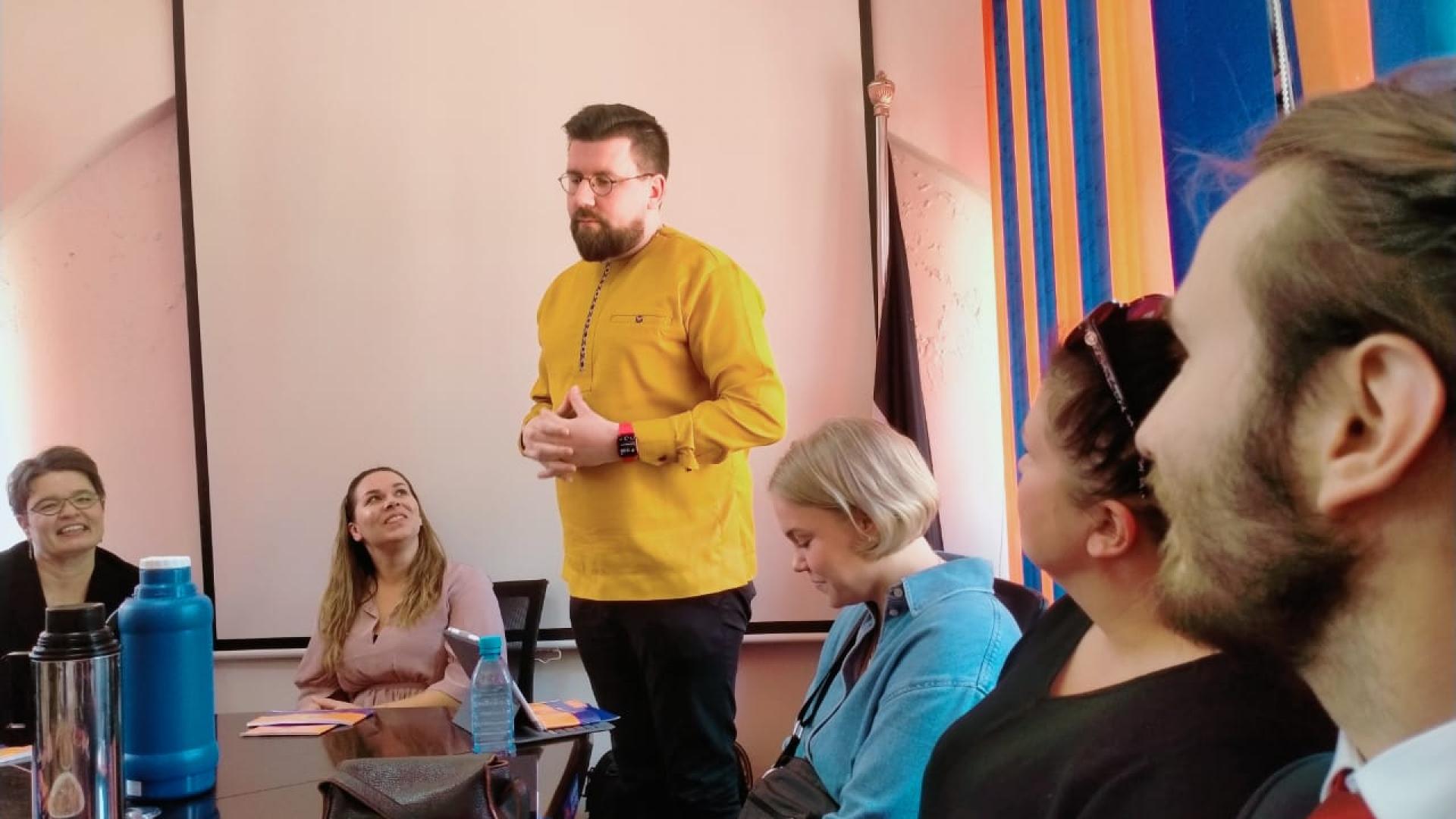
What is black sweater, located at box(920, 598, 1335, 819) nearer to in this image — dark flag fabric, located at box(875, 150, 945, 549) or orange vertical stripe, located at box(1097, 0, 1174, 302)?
orange vertical stripe, located at box(1097, 0, 1174, 302)

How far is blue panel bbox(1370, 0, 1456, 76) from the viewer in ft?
2.99

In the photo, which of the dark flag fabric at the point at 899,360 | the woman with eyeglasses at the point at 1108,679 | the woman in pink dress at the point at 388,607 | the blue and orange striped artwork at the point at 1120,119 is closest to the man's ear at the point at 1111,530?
the woman with eyeglasses at the point at 1108,679

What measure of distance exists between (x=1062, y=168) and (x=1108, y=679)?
139 cm

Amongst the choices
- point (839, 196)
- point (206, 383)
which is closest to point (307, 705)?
point (206, 383)

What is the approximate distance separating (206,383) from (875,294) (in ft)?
6.83

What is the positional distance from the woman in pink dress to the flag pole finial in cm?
165

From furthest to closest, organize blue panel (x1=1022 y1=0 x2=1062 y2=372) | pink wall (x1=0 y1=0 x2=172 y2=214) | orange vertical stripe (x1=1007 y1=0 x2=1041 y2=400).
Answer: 1. pink wall (x1=0 y1=0 x2=172 y2=214)
2. orange vertical stripe (x1=1007 y1=0 x2=1041 y2=400)
3. blue panel (x1=1022 y1=0 x2=1062 y2=372)

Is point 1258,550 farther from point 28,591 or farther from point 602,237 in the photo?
point 28,591

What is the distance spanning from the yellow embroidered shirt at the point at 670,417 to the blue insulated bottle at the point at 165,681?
0.83 m

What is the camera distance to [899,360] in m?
2.73

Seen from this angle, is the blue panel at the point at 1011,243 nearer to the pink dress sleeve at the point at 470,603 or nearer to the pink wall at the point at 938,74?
the pink wall at the point at 938,74

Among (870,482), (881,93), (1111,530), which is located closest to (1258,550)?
(1111,530)

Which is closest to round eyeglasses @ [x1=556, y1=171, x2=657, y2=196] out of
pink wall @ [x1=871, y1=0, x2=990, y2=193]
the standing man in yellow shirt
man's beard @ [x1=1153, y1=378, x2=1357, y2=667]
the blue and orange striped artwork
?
the standing man in yellow shirt

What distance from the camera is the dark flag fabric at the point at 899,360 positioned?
2693 mm
